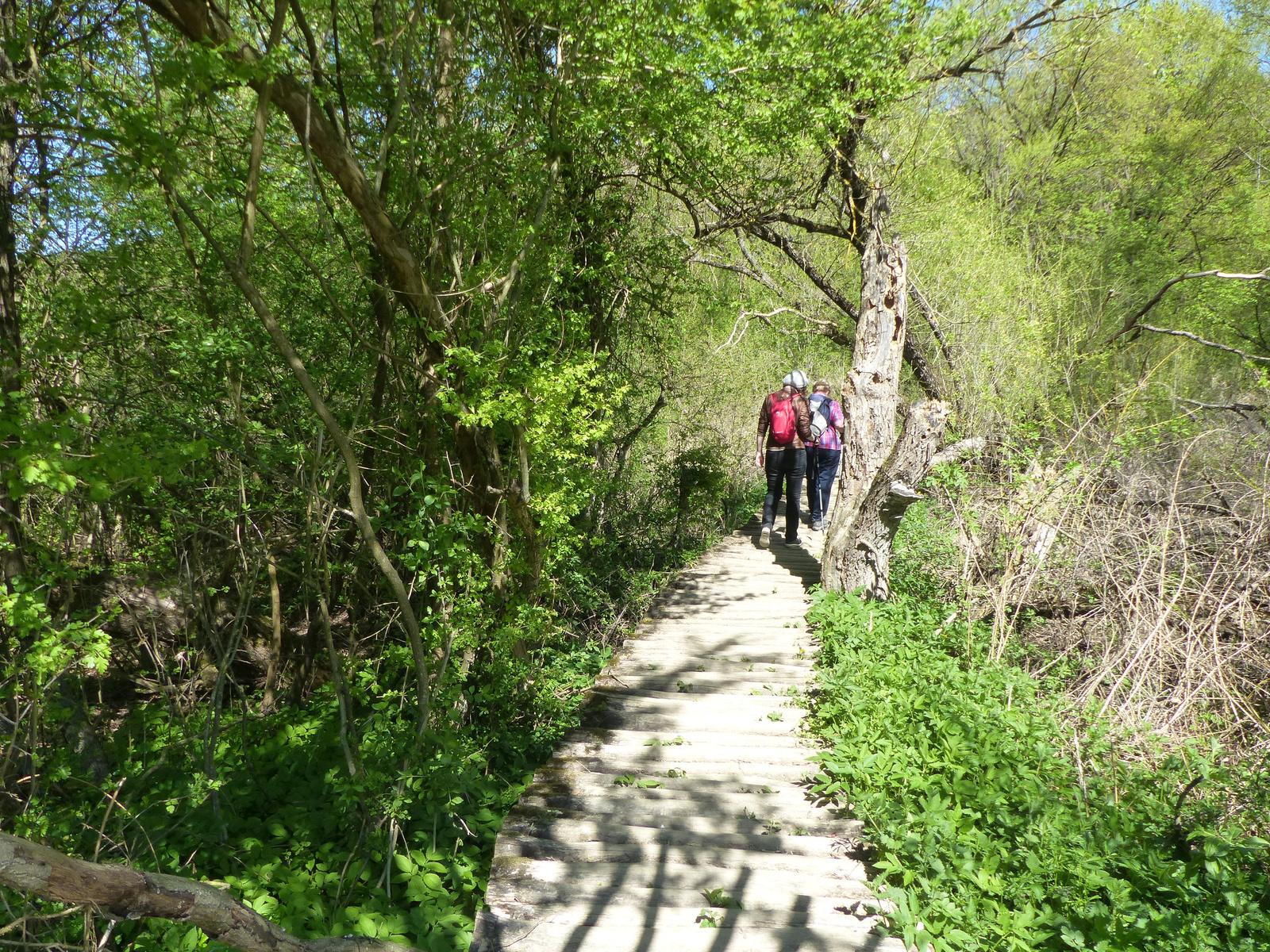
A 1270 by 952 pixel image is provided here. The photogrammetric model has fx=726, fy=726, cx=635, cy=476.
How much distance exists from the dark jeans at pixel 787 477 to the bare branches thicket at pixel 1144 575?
2.09m

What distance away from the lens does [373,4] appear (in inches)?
203

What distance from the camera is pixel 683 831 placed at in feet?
13.1

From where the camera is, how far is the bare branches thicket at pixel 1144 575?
15.0 feet

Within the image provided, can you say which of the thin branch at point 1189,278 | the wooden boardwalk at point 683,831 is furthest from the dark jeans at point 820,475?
the wooden boardwalk at point 683,831

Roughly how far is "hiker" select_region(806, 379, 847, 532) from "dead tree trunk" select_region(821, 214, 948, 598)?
1.42 metres

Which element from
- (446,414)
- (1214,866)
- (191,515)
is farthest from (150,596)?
(1214,866)

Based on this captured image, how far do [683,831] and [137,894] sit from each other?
3.12m

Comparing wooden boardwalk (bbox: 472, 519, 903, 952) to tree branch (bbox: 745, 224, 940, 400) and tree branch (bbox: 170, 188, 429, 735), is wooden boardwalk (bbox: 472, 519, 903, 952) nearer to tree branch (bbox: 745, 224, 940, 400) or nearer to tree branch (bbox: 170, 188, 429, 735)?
tree branch (bbox: 170, 188, 429, 735)

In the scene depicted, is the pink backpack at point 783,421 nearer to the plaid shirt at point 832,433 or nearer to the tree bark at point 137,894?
the plaid shirt at point 832,433

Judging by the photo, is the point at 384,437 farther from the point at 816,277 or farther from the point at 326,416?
the point at 816,277

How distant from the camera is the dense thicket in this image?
12.8 ft

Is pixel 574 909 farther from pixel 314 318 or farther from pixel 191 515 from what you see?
pixel 314 318

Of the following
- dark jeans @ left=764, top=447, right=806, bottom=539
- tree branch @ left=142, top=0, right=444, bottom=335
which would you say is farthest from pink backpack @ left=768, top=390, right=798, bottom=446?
tree branch @ left=142, top=0, right=444, bottom=335

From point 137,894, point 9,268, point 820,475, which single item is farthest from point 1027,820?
point 820,475
